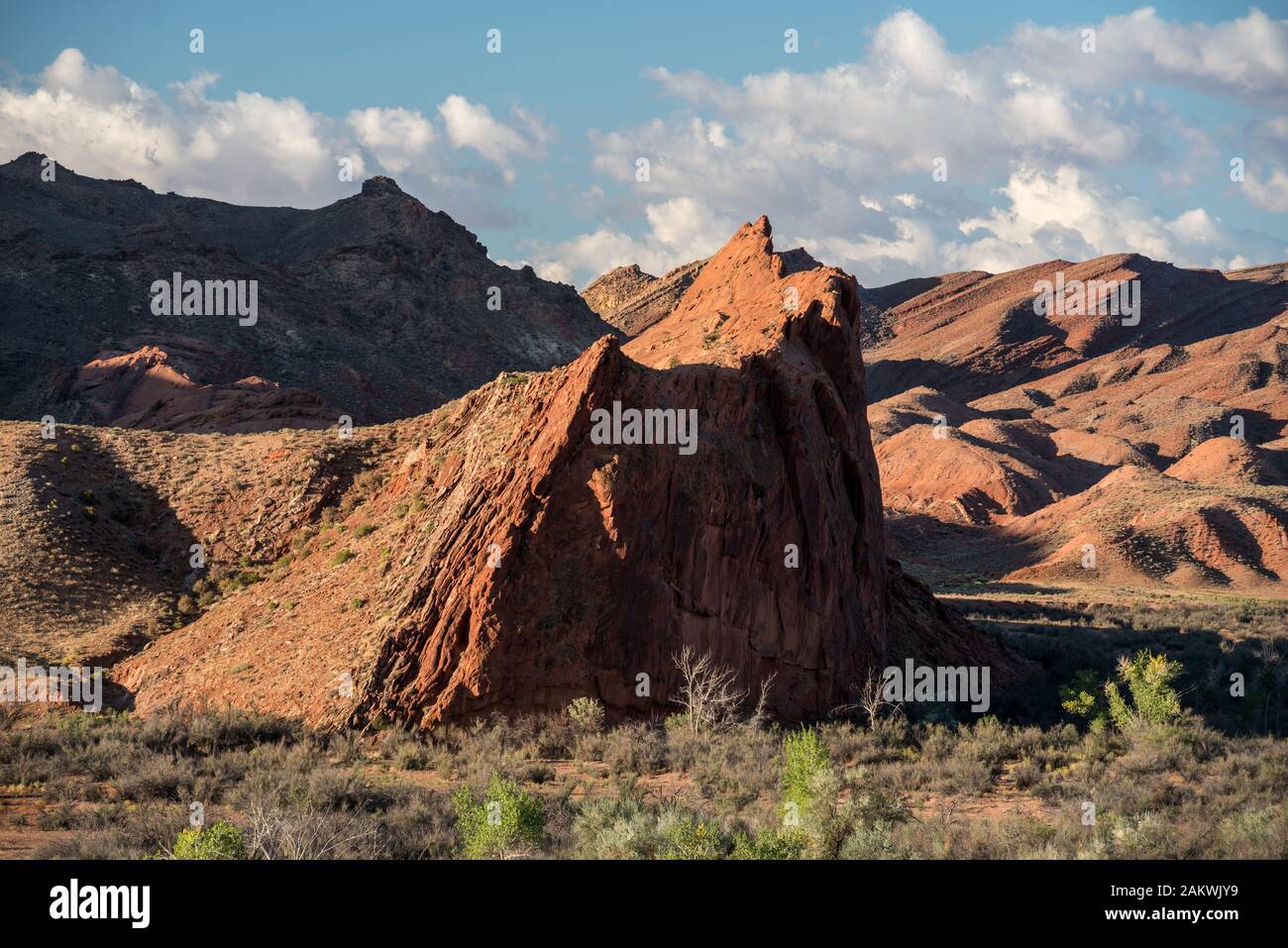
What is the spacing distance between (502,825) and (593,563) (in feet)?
24.9

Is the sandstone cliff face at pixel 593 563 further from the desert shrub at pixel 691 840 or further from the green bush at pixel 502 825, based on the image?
the desert shrub at pixel 691 840

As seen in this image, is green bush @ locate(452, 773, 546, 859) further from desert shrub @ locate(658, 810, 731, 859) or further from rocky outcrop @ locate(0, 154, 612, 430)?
rocky outcrop @ locate(0, 154, 612, 430)

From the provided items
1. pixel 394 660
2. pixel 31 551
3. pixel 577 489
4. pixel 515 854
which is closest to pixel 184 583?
pixel 31 551

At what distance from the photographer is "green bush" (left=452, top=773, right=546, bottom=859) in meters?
11.6

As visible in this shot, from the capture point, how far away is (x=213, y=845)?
10.2m

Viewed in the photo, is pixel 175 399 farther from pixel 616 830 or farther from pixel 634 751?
pixel 616 830

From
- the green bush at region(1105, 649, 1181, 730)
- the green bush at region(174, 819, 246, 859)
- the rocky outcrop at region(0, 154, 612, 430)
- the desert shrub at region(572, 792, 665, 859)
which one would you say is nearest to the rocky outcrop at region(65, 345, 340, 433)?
the rocky outcrop at region(0, 154, 612, 430)

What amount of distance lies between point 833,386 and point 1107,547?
39.3m

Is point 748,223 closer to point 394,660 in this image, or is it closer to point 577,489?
point 577,489

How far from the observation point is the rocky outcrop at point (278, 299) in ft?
212

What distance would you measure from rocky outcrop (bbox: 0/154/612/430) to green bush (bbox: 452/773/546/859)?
32251 millimetres

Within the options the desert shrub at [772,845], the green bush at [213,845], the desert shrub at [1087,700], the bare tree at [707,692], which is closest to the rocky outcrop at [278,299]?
the bare tree at [707,692]

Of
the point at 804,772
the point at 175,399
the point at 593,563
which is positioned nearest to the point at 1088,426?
the point at 175,399

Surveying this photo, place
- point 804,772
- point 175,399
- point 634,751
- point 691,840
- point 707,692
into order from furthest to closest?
point 175,399 → point 707,692 → point 634,751 → point 804,772 → point 691,840
